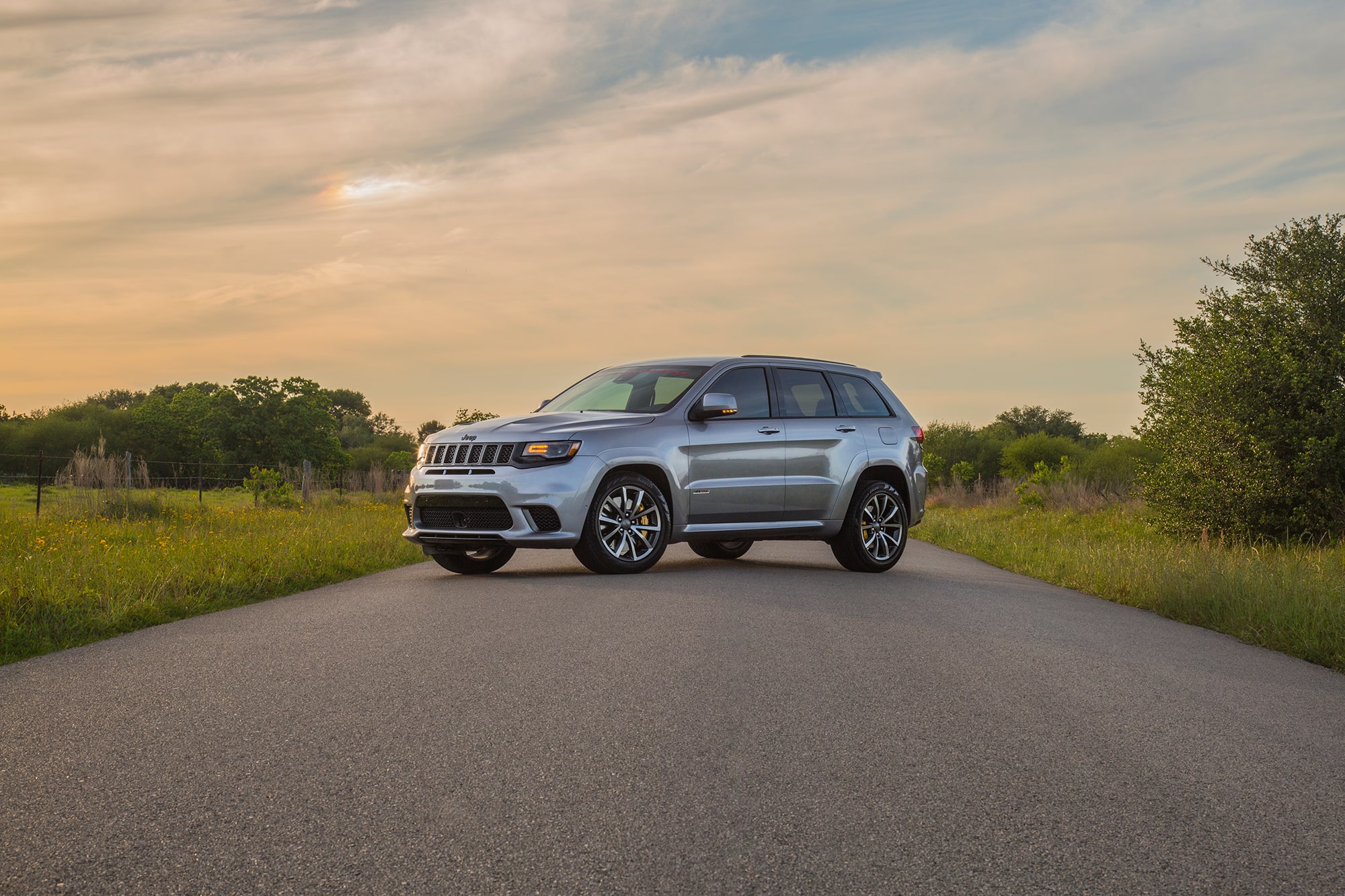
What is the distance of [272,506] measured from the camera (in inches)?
1093

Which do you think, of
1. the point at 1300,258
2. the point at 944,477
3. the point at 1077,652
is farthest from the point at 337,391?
the point at 1077,652

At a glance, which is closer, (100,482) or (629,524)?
(629,524)

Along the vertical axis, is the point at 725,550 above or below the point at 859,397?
below

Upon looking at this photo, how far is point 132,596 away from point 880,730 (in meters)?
6.25

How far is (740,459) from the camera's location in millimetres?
11047

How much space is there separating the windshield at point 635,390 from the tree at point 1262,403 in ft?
30.0

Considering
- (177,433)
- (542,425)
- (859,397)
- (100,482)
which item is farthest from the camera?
(177,433)

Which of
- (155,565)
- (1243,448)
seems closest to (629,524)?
(155,565)

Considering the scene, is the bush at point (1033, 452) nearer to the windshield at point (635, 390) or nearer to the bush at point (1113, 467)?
the bush at point (1113, 467)

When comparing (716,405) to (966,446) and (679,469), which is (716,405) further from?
(966,446)

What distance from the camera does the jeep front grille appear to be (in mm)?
10055

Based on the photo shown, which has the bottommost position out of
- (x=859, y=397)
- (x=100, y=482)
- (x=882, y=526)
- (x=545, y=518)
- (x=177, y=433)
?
(x=882, y=526)

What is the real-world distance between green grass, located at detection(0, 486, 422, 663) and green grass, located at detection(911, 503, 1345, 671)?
25.9 feet

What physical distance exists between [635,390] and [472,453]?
6.57ft
